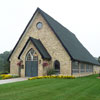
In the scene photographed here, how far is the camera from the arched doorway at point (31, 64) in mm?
23688

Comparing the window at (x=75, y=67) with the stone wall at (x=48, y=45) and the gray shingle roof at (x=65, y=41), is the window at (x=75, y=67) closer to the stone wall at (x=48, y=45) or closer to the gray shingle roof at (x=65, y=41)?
the gray shingle roof at (x=65, y=41)

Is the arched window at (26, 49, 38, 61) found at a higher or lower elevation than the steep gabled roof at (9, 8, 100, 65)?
lower

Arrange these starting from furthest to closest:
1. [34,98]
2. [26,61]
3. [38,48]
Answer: [26,61]
[38,48]
[34,98]

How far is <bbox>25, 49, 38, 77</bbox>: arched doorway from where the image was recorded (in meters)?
23.7

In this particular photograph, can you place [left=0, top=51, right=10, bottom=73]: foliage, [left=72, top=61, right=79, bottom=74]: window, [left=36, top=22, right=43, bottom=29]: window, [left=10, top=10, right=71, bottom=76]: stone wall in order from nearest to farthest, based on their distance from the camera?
[left=10, top=10, right=71, bottom=76]: stone wall, [left=72, top=61, right=79, bottom=74]: window, [left=36, top=22, right=43, bottom=29]: window, [left=0, top=51, right=10, bottom=73]: foliage

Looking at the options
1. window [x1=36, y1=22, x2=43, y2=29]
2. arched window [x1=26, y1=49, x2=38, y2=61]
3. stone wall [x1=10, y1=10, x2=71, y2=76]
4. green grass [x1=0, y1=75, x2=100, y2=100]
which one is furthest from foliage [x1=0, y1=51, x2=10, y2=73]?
green grass [x1=0, y1=75, x2=100, y2=100]

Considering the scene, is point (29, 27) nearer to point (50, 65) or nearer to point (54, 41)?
point (54, 41)

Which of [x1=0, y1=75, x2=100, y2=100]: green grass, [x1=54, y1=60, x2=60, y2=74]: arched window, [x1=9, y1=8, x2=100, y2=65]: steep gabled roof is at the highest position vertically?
[x1=9, y1=8, x2=100, y2=65]: steep gabled roof

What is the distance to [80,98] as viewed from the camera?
8.74 m

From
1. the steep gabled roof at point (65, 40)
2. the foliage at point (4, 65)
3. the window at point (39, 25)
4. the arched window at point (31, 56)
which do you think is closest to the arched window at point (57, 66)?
the steep gabled roof at point (65, 40)

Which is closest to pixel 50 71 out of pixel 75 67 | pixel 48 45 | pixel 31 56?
pixel 31 56

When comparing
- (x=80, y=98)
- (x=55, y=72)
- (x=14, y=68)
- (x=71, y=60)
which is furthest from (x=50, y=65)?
(x=80, y=98)

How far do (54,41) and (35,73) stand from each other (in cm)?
523

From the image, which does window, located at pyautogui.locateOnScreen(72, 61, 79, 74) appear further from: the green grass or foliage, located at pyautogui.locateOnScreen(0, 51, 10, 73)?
foliage, located at pyautogui.locateOnScreen(0, 51, 10, 73)
